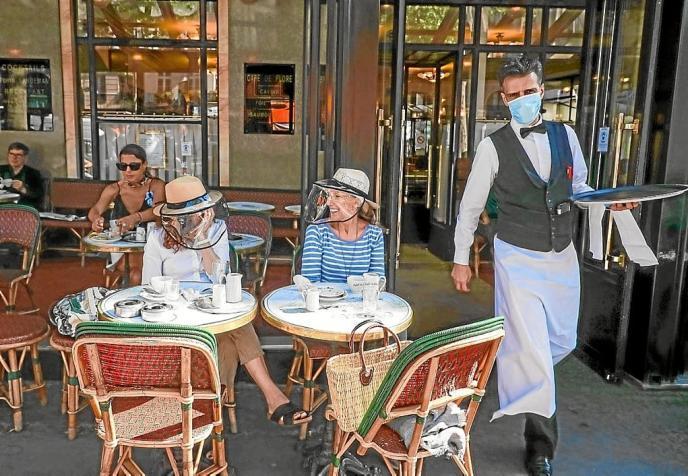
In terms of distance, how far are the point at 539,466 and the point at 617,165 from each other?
207cm

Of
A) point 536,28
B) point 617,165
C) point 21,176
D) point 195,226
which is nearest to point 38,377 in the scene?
point 195,226

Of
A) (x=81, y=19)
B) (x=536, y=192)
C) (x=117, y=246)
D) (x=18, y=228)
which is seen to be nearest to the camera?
(x=536, y=192)

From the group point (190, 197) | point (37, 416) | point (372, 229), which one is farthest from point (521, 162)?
point (37, 416)

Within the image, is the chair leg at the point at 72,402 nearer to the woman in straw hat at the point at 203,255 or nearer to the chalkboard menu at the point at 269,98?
the woman in straw hat at the point at 203,255

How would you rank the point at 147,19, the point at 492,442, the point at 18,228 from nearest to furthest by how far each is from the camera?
the point at 492,442 → the point at 18,228 → the point at 147,19

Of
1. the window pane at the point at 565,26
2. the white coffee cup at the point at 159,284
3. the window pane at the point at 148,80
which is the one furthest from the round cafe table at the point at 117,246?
the window pane at the point at 565,26

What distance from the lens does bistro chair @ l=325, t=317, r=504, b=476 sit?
2014 mm

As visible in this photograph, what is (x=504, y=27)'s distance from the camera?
680cm

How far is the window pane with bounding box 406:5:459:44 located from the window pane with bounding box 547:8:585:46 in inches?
39.7

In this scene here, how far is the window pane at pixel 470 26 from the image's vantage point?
6661mm

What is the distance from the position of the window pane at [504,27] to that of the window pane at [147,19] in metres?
3.31

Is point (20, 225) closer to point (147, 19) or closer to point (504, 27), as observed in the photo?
point (147, 19)

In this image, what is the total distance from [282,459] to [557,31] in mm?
5592

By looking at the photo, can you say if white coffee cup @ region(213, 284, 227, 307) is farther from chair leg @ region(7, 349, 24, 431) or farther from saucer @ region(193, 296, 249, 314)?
chair leg @ region(7, 349, 24, 431)
